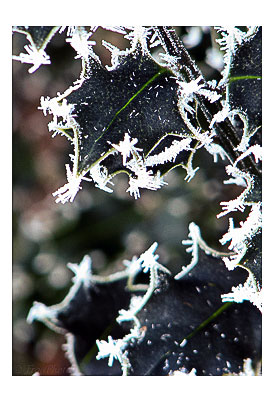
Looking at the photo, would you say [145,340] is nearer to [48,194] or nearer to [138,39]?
[138,39]

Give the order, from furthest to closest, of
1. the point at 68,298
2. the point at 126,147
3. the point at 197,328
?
the point at 68,298, the point at 197,328, the point at 126,147

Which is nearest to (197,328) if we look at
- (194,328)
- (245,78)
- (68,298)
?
(194,328)

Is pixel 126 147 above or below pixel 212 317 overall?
above

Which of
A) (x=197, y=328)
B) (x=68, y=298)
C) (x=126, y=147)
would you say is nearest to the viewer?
(x=126, y=147)

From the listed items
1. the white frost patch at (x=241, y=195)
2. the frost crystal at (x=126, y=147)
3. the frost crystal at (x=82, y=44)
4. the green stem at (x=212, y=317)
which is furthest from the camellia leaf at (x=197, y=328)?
the frost crystal at (x=82, y=44)

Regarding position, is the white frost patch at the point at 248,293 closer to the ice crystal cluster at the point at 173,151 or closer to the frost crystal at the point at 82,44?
the ice crystal cluster at the point at 173,151

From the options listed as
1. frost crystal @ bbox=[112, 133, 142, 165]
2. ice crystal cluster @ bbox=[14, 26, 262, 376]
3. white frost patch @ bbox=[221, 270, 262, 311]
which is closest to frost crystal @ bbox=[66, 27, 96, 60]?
ice crystal cluster @ bbox=[14, 26, 262, 376]

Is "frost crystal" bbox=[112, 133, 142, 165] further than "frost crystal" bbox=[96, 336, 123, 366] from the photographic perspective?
No

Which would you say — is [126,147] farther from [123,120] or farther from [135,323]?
[135,323]

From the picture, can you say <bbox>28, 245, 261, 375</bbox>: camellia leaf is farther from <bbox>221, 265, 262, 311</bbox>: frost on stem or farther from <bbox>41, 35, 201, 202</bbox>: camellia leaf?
<bbox>41, 35, 201, 202</bbox>: camellia leaf
